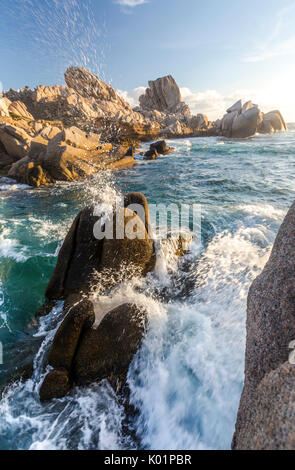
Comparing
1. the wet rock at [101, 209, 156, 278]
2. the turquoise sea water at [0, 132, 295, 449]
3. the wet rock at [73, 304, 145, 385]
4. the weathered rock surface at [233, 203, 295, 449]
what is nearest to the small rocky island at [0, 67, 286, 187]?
the turquoise sea water at [0, 132, 295, 449]

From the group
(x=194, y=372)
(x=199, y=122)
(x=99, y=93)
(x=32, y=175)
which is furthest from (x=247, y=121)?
Result: (x=194, y=372)

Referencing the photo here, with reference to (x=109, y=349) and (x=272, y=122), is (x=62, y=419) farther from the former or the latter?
(x=272, y=122)

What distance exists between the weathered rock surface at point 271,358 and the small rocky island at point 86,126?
13.5m

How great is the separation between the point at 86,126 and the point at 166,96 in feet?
205

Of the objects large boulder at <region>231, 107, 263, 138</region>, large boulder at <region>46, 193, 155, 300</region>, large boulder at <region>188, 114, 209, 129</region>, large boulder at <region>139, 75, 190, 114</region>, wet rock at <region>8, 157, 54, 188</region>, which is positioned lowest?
large boulder at <region>46, 193, 155, 300</region>

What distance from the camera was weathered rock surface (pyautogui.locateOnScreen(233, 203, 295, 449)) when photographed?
1.19 m

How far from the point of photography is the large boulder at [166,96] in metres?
80.7

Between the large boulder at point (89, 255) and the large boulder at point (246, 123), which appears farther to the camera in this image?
the large boulder at point (246, 123)

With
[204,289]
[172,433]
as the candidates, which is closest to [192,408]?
[172,433]

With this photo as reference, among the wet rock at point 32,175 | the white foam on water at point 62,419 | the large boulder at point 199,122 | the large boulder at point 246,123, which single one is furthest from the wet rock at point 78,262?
the large boulder at point 199,122

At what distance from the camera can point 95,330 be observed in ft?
9.03

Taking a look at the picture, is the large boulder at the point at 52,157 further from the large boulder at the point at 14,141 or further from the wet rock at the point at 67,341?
the wet rock at the point at 67,341

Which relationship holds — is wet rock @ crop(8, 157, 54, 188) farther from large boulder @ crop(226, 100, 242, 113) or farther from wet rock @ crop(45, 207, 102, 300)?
large boulder @ crop(226, 100, 242, 113)
